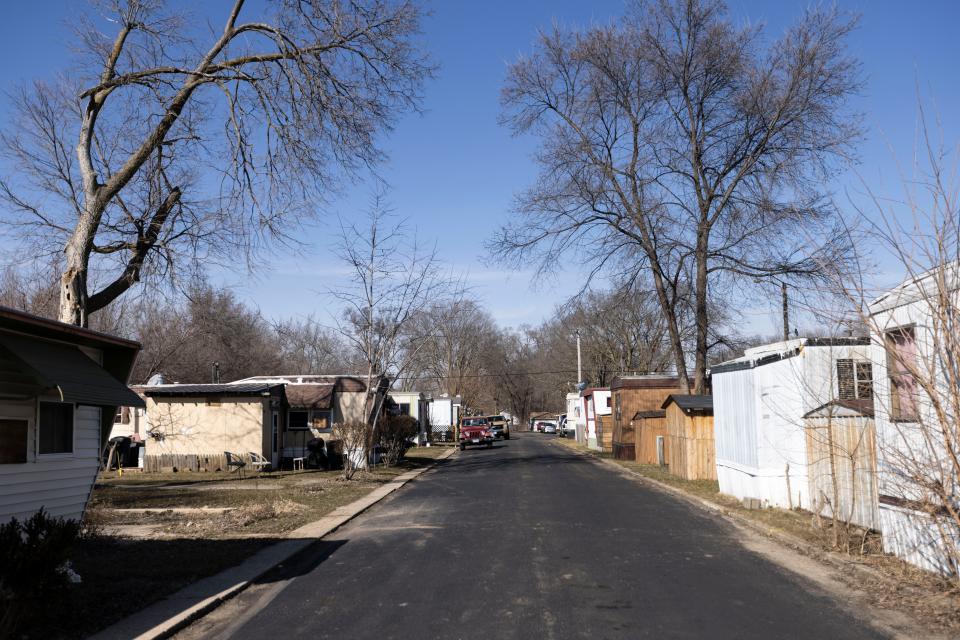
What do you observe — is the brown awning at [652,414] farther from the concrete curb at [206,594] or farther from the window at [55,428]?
the window at [55,428]

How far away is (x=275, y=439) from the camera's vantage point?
98.3ft

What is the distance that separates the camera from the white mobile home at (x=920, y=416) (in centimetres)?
763

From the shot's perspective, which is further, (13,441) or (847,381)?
(847,381)

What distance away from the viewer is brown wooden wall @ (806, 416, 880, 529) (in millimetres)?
12133

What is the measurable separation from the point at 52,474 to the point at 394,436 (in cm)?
1957

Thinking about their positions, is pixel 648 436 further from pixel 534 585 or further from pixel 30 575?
pixel 30 575

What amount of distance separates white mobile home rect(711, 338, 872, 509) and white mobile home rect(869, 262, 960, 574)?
2408 millimetres

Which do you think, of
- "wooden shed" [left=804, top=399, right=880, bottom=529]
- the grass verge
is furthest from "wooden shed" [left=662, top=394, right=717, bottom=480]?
"wooden shed" [left=804, top=399, right=880, bottom=529]

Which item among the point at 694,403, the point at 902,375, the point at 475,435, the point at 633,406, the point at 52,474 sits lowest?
the point at 475,435

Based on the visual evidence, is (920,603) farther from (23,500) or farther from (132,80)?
(132,80)

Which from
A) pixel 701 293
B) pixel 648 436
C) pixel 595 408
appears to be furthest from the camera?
pixel 595 408

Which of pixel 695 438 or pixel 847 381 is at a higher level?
pixel 847 381

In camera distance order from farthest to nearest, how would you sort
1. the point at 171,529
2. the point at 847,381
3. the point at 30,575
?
the point at 847,381
the point at 171,529
the point at 30,575

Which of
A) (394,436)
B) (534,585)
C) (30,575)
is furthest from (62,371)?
(394,436)
